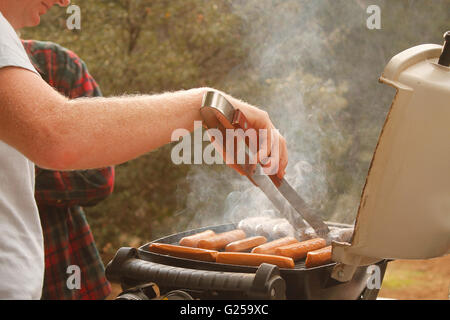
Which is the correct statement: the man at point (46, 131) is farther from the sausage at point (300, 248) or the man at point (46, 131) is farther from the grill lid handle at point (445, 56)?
the grill lid handle at point (445, 56)

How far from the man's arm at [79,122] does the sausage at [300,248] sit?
0.48 m

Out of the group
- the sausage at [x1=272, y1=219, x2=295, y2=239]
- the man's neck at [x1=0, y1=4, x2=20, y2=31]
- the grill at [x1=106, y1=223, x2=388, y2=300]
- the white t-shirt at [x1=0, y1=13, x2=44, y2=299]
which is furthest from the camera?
the sausage at [x1=272, y1=219, x2=295, y2=239]

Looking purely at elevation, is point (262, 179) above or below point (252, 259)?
above

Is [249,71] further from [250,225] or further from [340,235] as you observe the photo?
[340,235]

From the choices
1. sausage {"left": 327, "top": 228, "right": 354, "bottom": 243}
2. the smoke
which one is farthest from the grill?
the smoke

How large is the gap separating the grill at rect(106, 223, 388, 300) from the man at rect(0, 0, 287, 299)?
261mm

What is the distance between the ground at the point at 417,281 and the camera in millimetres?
4418

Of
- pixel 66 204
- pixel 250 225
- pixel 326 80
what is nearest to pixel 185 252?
pixel 250 225

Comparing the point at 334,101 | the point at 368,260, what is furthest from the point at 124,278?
the point at 334,101

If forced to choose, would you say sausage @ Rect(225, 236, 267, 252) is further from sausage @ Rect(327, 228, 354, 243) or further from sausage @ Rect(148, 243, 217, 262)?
sausage @ Rect(327, 228, 354, 243)

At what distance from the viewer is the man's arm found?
1.01 metres

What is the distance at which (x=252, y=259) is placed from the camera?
1369 millimetres

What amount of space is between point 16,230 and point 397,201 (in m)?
0.93

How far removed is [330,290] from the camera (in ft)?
4.36
